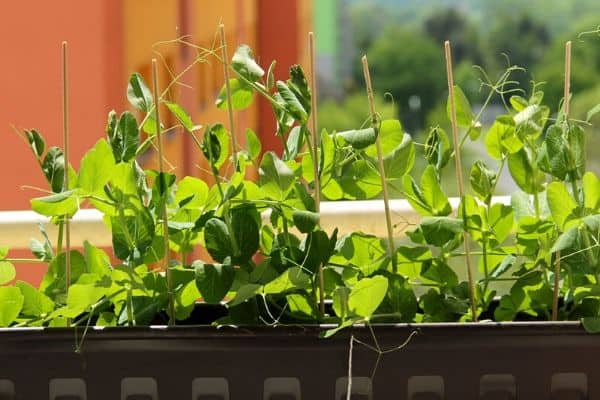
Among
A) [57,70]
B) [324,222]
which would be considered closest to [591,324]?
[324,222]

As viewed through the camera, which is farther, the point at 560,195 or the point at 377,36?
the point at 377,36

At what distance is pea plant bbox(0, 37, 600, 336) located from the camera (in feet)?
1.46

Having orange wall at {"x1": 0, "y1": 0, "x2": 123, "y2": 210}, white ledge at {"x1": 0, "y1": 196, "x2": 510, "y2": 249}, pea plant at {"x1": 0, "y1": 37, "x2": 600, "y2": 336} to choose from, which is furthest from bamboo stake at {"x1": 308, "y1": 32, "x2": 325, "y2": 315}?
orange wall at {"x1": 0, "y1": 0, "x2": 123, "y2": 210}

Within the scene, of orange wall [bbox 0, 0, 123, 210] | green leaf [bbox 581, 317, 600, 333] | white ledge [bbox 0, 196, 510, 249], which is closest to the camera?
green leaf [bbox 581, 317, 600, 333]

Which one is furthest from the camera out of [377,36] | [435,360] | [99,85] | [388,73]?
[377,36]

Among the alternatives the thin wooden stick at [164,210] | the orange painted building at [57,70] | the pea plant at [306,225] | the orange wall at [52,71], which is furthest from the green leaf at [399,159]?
the orange wall at [52,71]

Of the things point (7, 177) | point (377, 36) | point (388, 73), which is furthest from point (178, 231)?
point (377, 36)

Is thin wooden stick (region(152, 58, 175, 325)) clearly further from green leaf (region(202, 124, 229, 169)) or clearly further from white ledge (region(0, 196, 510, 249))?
white ledge (region(0, 196, 510, 249))

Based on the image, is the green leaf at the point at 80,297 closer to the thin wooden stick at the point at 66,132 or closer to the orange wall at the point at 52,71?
the thin wooden stick at the point at 66,132

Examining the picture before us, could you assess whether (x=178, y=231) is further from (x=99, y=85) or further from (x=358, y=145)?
(x=99, y=85)

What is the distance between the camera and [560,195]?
0.45 m

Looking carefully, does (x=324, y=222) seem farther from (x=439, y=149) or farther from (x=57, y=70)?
(x=57, y=70)

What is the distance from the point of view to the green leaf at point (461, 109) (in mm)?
478

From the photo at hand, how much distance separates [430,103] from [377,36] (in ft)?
7.55
